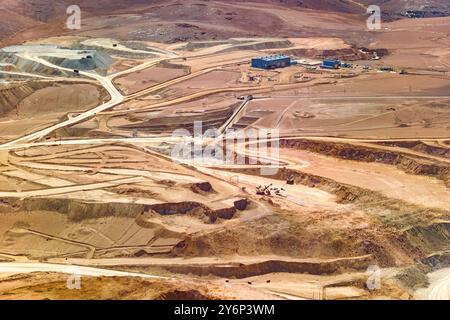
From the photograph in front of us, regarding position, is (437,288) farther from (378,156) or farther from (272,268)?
(378,156)

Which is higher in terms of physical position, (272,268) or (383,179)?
(383,179)

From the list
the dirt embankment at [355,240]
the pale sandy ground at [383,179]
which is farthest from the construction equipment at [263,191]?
the pale sandy ground at [383,179]

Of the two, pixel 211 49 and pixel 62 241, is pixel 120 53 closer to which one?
pixel 211 49

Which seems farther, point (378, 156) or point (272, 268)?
point (378, 156)

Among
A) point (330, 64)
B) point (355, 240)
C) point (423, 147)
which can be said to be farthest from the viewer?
point (330, 64)

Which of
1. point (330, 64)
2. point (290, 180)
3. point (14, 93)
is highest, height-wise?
point (330, 64)

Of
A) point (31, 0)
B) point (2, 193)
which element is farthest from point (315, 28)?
point (2, 193)

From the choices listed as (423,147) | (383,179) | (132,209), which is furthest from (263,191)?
(423,147)
